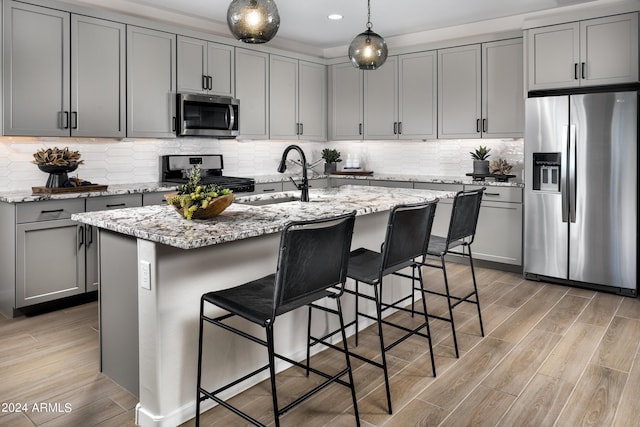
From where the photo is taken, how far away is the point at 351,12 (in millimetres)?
4941

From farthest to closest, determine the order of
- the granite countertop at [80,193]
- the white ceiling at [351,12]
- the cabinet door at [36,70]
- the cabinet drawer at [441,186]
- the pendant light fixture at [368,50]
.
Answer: the cabinet drawer at [441,186] → the white ceiling at [351,12] → the cabinet door at [36,70] → the granite countertop at [80,193] → the pendant light fixture at [368,50]

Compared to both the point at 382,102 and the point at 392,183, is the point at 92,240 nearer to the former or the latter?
the point at 392,183

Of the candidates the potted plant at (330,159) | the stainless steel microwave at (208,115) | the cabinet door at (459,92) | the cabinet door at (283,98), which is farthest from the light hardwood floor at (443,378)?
the potted plant at (330,159)

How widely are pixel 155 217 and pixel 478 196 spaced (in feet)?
6.63

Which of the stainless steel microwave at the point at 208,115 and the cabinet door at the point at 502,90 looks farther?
the cabinet door at the point at 502,90

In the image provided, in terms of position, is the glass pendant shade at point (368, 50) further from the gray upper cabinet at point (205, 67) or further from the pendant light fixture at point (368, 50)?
the gray upper cabinet at point (205, 67)

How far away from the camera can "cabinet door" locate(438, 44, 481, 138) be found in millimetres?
5293

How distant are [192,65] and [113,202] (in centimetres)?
170

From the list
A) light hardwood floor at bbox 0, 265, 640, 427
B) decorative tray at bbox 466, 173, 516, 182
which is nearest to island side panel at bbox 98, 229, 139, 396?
light hardwood floor at bbox 0, 265, 640, 427

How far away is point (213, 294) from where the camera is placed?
7.06ft

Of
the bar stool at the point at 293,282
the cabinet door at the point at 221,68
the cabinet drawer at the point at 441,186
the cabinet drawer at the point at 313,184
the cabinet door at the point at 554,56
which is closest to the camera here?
the bar stool at the point at 293,282

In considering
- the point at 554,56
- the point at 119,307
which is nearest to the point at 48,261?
the point at 119,307

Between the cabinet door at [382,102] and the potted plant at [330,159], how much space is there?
51 cm

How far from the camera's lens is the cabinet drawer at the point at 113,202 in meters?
3.90
